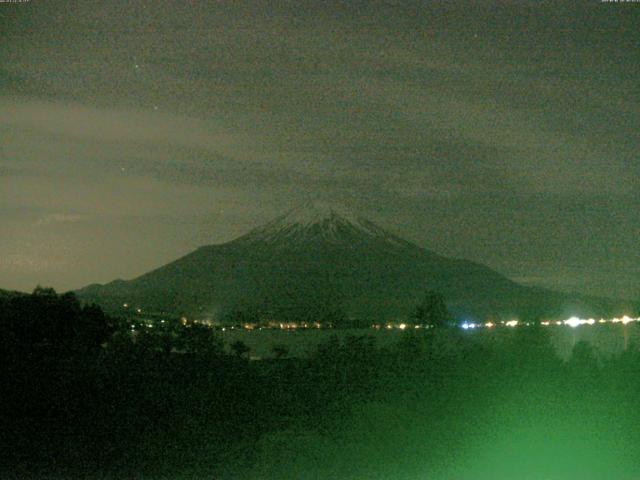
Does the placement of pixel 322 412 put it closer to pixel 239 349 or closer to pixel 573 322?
pixel 239 349

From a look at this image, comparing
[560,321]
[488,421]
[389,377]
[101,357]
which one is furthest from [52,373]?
[560,321]

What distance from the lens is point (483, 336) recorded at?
15875mm

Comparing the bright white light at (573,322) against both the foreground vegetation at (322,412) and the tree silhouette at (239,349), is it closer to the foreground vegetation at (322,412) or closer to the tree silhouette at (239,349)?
the foreground vegetation at (322,412)

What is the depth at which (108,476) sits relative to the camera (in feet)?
30.9

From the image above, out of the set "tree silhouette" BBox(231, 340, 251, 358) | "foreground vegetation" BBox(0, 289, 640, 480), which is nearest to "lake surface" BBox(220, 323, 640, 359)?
"tree silhouette" BBox(231, 340, 251, 358)

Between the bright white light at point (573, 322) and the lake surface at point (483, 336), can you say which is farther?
the bright white light at point (573, 322)

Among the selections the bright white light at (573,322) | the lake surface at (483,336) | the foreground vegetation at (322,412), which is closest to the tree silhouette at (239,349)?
the foreground vegetation at (322,412)

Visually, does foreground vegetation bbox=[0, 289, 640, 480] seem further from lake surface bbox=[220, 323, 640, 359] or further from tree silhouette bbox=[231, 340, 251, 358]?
lake surface bbox=[220, 323, 640, 359]

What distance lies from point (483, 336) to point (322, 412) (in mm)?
5005

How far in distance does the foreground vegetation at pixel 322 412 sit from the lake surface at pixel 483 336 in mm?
682

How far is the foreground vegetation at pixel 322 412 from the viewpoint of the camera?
390 inches

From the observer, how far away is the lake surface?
48.0ft

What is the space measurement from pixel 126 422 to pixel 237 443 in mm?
1390

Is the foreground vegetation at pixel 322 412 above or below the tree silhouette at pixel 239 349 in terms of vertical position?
below
